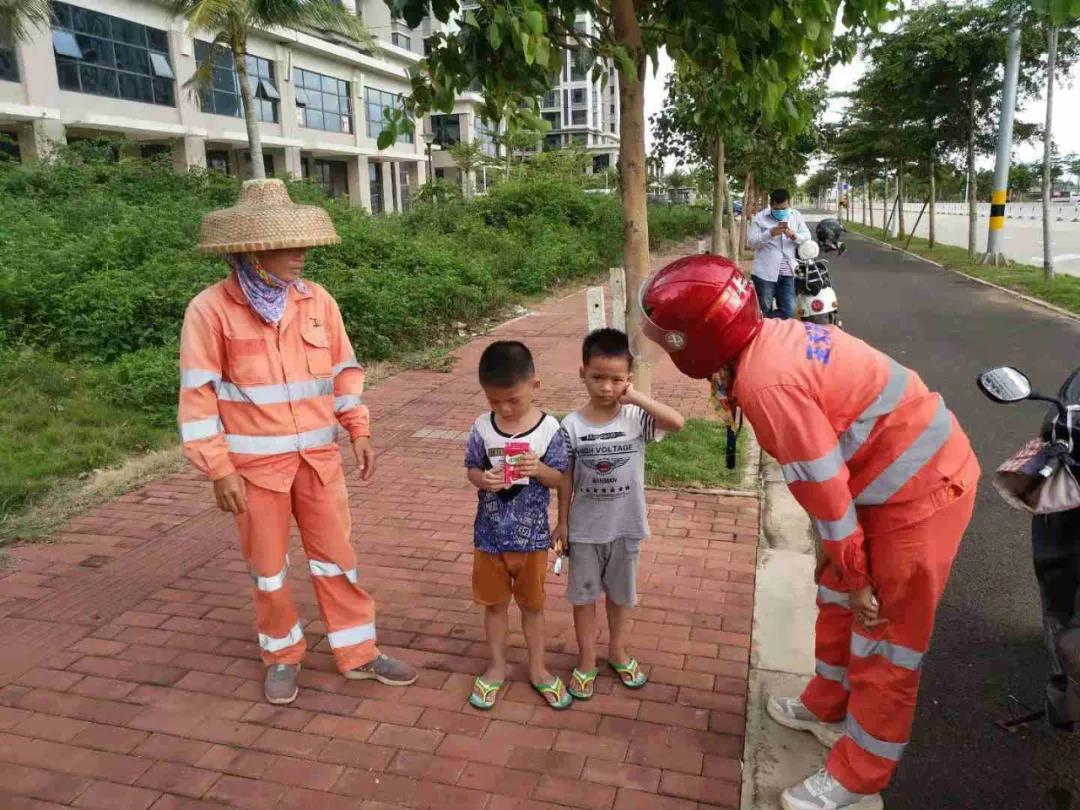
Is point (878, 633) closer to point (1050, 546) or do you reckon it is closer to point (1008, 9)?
point (1050, 546)

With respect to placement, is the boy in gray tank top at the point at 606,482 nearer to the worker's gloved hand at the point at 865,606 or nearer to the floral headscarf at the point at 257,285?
the worker's gloved hand at the point at 865,606

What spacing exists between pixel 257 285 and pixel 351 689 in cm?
152

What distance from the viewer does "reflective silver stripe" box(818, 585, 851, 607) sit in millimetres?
2601

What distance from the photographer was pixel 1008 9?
52.5ft

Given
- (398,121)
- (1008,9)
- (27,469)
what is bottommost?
(27,469)

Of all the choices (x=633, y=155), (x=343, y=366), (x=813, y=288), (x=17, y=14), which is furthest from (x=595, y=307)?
(x=17, y=14)

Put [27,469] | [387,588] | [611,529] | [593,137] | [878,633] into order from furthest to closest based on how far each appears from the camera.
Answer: [593,137]
[27,469]
[387,588]
[611,529]
[878,633]

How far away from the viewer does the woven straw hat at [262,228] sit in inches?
110


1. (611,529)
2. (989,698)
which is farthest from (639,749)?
(989,698)

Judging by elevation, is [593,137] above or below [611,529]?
above

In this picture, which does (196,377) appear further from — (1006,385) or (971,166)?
(971,166)

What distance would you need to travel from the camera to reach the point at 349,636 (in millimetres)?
3197

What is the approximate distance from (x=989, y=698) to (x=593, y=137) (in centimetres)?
8763

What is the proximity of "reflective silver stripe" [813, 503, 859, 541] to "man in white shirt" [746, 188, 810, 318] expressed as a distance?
6.78 m
